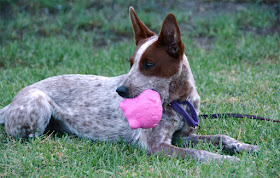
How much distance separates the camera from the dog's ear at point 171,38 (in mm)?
3371

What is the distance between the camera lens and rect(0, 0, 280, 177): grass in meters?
3.26

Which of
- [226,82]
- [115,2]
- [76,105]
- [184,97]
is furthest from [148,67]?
[115,2]

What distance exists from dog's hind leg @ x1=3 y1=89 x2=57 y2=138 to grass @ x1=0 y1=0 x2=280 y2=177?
0.47 feet

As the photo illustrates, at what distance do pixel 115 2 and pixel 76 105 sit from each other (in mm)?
5951

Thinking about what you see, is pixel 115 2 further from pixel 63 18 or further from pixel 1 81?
pixel 1 81

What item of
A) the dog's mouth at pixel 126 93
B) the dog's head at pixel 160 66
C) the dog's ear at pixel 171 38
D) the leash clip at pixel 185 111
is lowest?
the leash clip at pixel 185 111

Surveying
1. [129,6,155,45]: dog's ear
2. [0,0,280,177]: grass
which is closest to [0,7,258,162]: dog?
[129,6,155,45]: dog's ear

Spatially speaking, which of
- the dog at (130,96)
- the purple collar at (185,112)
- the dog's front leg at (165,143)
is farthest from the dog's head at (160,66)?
the dog's front leg at (165,143)

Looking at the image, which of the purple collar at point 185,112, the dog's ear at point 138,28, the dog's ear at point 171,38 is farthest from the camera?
the dog's ear at point 138,28

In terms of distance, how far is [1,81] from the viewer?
6.01 metres

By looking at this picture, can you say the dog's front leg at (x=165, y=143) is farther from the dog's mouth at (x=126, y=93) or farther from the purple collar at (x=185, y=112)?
the dog's mouth at (x=126, y=93)

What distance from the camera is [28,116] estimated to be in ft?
13.1

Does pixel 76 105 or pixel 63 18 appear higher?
pixel 63 18

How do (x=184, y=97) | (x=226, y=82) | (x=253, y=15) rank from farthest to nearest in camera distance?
1. (x=253, y=15)
2. (x=226, y=82)
3. (x=184, y=97)
